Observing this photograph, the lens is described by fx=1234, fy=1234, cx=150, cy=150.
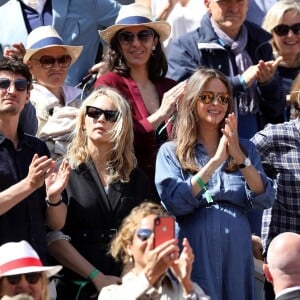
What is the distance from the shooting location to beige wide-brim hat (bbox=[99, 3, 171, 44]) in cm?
902

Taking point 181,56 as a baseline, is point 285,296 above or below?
below

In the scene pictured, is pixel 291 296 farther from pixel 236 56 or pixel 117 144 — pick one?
pixel 236 56

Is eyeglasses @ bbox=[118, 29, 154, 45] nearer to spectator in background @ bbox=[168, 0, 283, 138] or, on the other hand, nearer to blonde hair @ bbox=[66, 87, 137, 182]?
spectator in background @ bbox=[168, 0, 283, 138]

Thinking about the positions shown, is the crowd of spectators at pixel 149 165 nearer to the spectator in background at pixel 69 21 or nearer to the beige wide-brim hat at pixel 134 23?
the beige wide-brim hat at pixel 134 23

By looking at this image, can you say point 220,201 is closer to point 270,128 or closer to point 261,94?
point 270,128

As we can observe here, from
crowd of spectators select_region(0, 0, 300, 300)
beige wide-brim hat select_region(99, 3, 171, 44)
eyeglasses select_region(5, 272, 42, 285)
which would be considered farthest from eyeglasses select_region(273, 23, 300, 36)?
eyeglasses select_region(5, 272, 42, 285)

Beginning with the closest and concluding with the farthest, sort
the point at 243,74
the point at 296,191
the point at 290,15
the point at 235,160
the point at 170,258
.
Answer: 1. the point at 170,258
2. the point at 235,160
3. the point at 296,191
4. the point at 243,74
5. the point at 290,15

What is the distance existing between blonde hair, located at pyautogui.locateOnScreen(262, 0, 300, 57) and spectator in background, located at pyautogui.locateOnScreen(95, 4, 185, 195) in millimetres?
1061

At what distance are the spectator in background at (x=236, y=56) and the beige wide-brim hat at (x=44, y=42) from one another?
0.76 meters

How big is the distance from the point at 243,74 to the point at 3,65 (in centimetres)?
205

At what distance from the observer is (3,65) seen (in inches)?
312

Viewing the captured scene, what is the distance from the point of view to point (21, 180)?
7633mm

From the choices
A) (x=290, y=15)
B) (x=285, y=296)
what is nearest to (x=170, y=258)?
(x=285, y=296)

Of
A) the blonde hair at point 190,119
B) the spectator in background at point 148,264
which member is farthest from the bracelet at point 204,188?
the spectator in background at point 148,264
